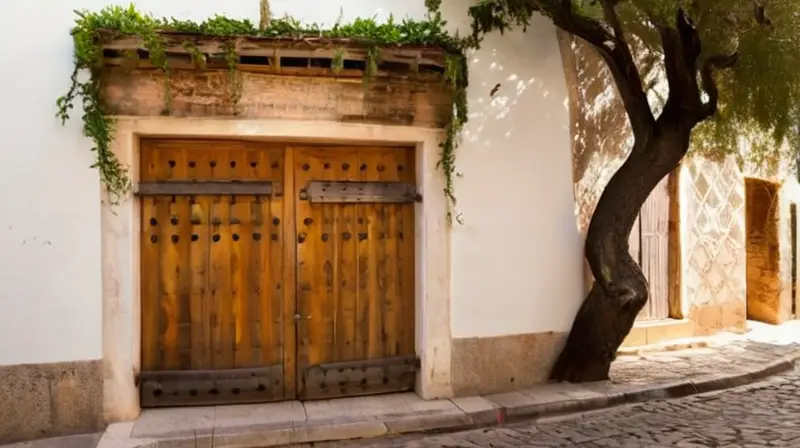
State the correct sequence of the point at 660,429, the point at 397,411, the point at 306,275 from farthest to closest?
the point at 306,275 → the point at 397,411 → the point at 660,429

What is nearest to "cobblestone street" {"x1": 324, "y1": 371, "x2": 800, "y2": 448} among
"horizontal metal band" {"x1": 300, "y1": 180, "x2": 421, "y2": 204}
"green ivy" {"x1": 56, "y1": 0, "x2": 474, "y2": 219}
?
"horizontal metal band" {"x1": 300, "y1": 180, "x2": 421, "y2": 204}

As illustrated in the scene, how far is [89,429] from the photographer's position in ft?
17.7

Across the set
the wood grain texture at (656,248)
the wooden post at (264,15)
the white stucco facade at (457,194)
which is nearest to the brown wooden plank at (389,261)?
the white stucco facade at (457,194)

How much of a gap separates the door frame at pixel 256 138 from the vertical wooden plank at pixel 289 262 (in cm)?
33

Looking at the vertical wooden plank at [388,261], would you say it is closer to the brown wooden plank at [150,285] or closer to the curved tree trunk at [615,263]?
the curved tree trunk at [615,263]

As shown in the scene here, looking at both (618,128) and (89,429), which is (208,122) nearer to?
(89,429)

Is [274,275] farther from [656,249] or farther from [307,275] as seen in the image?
[656,249]

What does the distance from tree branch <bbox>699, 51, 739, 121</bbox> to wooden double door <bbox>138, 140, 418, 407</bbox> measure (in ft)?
9.26

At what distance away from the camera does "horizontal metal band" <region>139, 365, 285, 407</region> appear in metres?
5.77

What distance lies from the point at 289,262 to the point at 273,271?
6.4 inches

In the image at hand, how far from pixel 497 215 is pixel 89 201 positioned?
11.7ft

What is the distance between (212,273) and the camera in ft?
19.5

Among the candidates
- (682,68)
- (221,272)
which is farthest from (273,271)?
(682,68)

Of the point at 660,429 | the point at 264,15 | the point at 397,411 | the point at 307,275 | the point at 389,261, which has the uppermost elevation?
the point at 264,15
